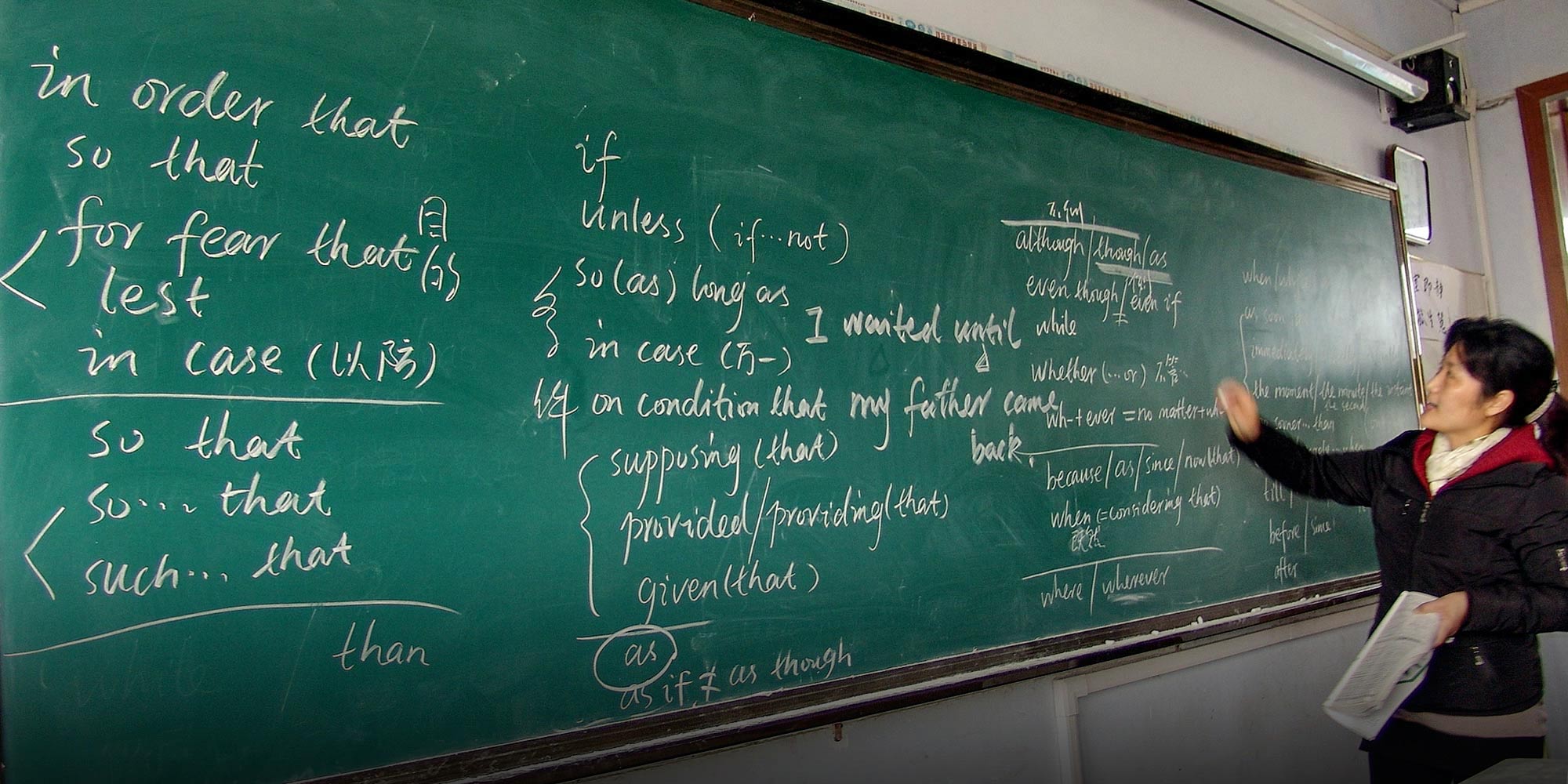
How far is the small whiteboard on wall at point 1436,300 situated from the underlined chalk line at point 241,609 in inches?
139

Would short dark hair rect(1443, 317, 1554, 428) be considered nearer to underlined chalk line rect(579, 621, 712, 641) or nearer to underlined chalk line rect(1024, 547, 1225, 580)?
underlined chalk line rect(1024, 547, 1225, 580)

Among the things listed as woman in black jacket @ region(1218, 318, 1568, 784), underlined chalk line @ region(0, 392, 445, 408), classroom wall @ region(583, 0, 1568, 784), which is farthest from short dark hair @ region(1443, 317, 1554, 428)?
underlined chalk line @ region(0, 392, 445, 408)

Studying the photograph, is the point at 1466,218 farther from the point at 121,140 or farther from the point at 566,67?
the point at 121,140

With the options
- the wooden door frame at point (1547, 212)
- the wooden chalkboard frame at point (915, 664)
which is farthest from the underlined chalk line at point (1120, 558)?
the wooden door frame at point (1547, 212)

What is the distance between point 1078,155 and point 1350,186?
5.08 feet

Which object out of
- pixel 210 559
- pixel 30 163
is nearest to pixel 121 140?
pixel 30 163

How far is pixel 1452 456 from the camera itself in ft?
6.16

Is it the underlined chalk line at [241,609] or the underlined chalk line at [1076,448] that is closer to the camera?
the underlined chalk line at [241,609]

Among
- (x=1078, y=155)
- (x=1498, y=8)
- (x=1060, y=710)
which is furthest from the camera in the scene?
(x=1498, y=8)

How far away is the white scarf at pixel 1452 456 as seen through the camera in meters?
1.83

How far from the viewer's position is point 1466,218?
12.5 ft

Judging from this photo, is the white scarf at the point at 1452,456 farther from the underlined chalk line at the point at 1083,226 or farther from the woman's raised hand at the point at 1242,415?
the underlined chalk line at the point at 1083,226

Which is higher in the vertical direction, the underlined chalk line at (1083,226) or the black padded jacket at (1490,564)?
the underlined chalk line at (1083,226)

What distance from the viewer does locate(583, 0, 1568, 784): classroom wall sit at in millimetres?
1733
